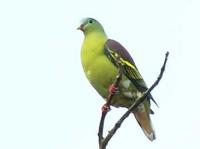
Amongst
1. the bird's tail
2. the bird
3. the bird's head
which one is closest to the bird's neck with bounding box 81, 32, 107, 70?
the bird

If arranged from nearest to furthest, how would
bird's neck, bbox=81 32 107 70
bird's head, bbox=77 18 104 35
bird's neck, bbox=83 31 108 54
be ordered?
bird's neck, bbox=81 32 107 70 < bird's neck, bbox=83 31 108 54 < bird's head, bbox=77 18 104 35

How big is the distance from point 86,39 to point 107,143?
12.1ft

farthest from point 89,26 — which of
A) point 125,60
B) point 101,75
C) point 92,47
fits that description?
point 101,75

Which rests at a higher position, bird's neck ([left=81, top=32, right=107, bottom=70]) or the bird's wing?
bird's neck ([left=81, top=32, right=107, bottom=70])

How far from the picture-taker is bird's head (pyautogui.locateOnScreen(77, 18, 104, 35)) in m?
7.82

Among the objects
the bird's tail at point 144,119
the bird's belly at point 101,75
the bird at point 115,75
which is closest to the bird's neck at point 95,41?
the bird at point 115,75

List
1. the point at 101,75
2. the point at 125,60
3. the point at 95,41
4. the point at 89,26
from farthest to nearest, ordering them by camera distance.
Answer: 1. the point at 89,26
2. the point at 95,41
3. the point at 125,60
4. the point at 101,75

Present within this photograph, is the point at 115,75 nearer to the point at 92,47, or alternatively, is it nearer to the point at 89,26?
the point at 92,47

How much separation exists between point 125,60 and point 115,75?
33cm

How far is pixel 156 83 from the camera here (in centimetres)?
424

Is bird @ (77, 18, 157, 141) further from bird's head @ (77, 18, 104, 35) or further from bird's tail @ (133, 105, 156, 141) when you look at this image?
bird's head @ (77, 18, 104, 35)

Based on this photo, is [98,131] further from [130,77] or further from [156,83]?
[130,77]

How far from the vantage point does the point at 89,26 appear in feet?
25.9

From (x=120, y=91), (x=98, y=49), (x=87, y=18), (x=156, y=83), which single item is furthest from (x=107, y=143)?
(x=87, y=18)
